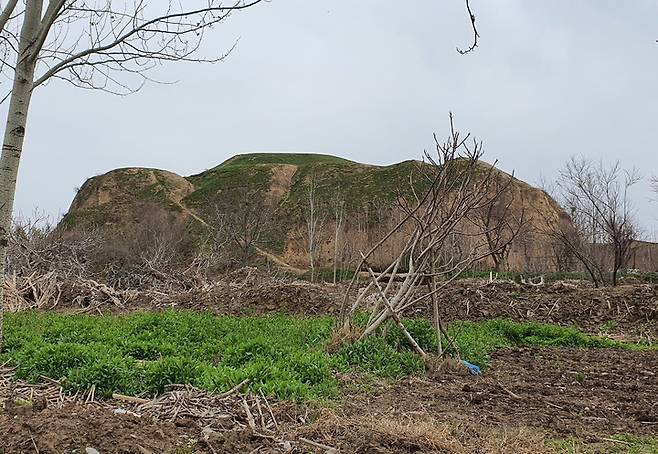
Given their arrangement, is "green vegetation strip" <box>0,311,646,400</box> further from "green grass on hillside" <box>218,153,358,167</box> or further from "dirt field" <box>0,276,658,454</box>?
"green grass on hillside" <box>218,153,358,167</box>

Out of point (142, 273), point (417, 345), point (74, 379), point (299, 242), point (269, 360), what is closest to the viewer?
point (74, 379)

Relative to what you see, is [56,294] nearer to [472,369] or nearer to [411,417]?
[472,369]

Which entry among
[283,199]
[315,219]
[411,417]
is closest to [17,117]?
[411,417]

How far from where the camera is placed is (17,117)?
6.48 metres

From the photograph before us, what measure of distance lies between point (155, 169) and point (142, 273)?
146ft

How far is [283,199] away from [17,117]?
4935 cm

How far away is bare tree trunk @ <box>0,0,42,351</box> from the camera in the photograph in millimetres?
6395

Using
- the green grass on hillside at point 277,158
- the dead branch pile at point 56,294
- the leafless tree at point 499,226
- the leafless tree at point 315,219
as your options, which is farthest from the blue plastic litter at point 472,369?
the green grass on hillside at point 277,158

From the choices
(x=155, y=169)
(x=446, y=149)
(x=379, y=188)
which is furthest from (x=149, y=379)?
(x=155, y=169)

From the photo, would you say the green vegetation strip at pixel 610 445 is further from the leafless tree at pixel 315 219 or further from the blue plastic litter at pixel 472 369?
the leafless tree at pixel 315 219

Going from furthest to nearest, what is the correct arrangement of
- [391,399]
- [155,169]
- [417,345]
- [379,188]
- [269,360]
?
[155,169]
[379,188]
[417,345]
[269,360]
[391,399]

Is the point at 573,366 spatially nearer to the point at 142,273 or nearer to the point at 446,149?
the point at 446,149

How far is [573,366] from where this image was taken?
7.69 meters

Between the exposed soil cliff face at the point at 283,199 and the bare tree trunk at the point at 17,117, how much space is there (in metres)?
36.0
